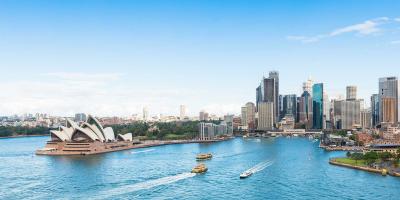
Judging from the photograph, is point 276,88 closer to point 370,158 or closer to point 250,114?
point 250,114

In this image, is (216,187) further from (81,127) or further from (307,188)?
(81,127)

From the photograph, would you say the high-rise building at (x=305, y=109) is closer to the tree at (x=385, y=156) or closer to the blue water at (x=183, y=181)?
the blue water at (x=183, y=181)

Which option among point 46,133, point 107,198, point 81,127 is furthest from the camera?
point 46,133

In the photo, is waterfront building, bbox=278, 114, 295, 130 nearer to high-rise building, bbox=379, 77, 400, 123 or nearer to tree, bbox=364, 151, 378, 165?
high-rise building, bbox=379, 77, 400, 123

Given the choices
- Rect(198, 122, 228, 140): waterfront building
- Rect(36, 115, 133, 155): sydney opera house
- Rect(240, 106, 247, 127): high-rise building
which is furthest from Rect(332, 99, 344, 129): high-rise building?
Rect(36, 115, 133, 155): sydney opera house

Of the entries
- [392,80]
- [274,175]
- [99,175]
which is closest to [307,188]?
[274,175]

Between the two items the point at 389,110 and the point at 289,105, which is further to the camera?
the point at 289,105

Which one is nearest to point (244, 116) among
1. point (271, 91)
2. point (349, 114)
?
point (271, 91)
